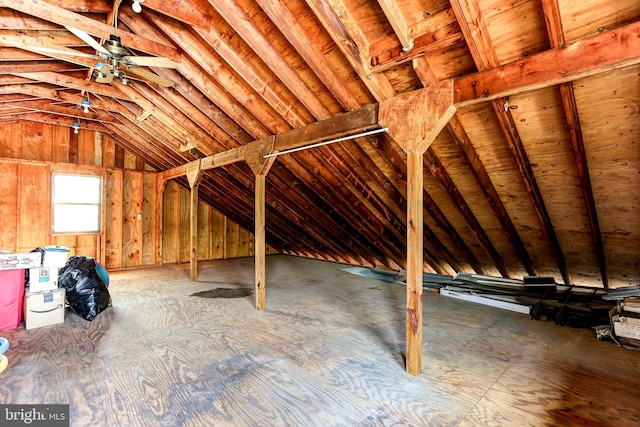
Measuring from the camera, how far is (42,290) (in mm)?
3424

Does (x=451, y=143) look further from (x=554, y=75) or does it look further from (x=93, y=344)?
(x=93, y=344)

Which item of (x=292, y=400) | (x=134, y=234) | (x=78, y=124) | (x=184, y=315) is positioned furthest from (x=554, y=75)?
(x=134, y=234)

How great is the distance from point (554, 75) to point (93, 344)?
14.8ft

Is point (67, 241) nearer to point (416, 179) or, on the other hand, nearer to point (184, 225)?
point (184, 225)

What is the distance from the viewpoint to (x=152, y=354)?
277 centimetres

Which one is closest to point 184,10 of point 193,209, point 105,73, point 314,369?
point 105,73

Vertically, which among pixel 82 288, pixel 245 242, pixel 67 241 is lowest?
pixel 82 288

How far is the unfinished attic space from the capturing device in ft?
6.59

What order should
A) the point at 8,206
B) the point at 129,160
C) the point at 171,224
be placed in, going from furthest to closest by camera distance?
the point at 171,224 → the point at 129,160 → the point at 8,206

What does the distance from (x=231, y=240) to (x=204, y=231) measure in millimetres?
884

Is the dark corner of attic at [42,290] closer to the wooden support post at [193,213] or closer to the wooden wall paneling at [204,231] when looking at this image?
the wooden support post at [193,213]

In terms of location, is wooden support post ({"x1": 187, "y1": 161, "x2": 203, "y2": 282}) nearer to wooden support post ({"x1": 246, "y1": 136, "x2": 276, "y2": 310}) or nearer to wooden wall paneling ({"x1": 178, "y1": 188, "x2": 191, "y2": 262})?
wooden support post ({"x1": 246, "y1": 136, "x2": 276, "y2": 310})

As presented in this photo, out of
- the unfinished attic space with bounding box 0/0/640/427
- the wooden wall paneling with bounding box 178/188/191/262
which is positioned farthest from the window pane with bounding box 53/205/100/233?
the wooden wall paneling with bounding box 178/188/191/262

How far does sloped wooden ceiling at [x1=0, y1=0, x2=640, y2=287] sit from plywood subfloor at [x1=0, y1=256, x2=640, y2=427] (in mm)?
1335
